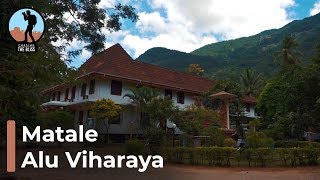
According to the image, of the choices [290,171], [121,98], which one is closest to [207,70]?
[121,98]

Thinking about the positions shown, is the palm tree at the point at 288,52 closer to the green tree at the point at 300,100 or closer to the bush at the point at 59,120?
the green tree at the point at 300,100

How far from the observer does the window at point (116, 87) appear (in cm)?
2780

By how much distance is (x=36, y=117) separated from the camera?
66.3 ft

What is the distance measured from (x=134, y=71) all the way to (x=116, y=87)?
113 inches

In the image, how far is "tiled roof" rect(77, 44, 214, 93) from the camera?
28.0m

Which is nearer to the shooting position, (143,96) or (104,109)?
(104,109)

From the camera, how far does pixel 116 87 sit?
91.8 feet

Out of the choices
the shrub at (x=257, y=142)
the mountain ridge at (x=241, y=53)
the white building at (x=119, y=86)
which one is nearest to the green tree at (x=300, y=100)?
the shrub at (x=257, y=142)

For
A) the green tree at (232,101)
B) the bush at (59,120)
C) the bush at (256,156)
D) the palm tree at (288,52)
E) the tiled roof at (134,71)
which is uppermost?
the palm tree at (288,52)

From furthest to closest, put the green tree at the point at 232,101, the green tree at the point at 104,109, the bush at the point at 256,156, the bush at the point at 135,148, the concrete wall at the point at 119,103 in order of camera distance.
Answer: the green tree at the point at 232,101 → the concrete wall at the point at 119,103 → the green tree at the point at 104,109 → the bush at the point at 135,148 → the bush at the point at 256,156

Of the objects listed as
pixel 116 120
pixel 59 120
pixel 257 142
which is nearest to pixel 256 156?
pixel 257 142

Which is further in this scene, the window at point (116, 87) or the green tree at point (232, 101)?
the green tree at point (232, 101)

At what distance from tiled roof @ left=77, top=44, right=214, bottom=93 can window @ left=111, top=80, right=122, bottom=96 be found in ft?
2.37

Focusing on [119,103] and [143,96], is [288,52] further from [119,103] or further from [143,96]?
A: [143,96]
